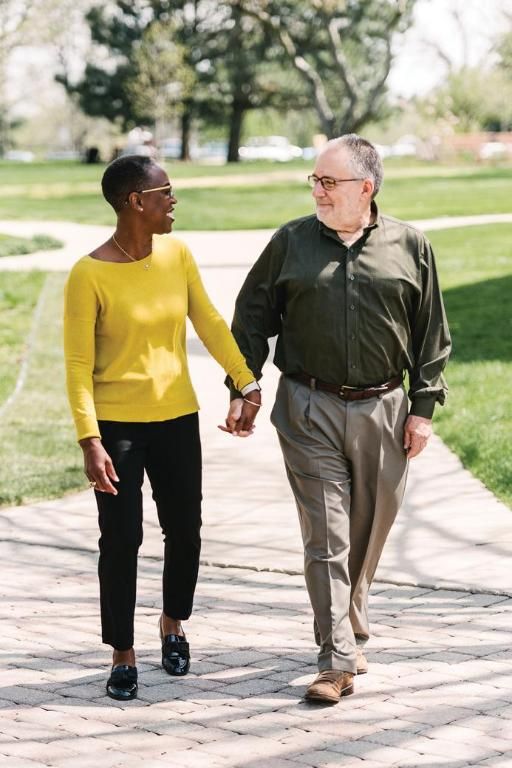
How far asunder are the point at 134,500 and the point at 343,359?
83 cm

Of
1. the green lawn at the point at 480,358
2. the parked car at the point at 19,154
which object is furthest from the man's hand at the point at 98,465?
the parked car at the point at 19,154

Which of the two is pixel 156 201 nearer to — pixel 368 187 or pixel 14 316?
pixel 368 187

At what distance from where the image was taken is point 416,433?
4.91m

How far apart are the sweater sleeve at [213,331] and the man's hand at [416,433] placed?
0.55m

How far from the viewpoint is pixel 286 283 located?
15.8 feet

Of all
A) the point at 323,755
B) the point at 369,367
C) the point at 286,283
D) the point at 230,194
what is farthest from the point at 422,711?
the point at 230,194

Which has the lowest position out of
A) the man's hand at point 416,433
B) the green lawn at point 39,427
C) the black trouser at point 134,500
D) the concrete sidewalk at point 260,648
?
the green lawn at point 39,427

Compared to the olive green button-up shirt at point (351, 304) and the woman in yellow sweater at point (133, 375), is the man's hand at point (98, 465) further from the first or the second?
the olive green button-up shirt at point (351, 304)

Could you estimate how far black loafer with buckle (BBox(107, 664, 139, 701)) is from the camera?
190 inches

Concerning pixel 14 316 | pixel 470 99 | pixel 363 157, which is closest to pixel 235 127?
pixel 470 99

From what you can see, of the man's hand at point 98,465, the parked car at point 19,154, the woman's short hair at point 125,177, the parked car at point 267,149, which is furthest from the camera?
the parked car at point 19,154

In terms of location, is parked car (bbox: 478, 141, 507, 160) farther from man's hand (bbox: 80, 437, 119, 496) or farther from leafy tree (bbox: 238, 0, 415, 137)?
man's hand (bbox: 80, 437, 119, 496)

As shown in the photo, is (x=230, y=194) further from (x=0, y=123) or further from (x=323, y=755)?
(x=0, y=123)

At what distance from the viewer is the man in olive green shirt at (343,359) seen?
15.6 feet
